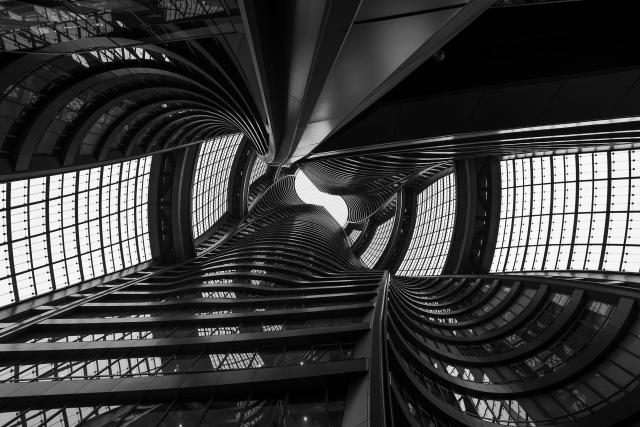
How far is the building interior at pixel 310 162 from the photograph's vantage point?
5.14 meters

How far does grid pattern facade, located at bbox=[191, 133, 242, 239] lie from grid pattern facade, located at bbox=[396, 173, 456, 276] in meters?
28.0

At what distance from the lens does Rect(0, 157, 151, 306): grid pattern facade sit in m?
19.4

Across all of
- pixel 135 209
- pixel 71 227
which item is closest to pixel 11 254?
pixel 71 227

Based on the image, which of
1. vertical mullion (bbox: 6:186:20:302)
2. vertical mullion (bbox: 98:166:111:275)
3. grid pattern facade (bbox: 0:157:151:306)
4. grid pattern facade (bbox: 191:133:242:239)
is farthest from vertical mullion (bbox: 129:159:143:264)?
vertical mullion (bbox: 6:186:20:302)

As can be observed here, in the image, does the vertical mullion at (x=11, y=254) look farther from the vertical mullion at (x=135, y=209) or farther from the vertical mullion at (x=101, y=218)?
the vertical mullion at (x=135, y=209)

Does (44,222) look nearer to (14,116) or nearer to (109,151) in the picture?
(109,151)

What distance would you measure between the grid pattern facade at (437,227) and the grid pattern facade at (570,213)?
275 inches

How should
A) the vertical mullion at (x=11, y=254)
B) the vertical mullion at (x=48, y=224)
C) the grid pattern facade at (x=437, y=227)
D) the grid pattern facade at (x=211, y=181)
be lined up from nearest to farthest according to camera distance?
the vertical mullion at (x=11, y=254)
the vertical mullion at (x=48, y=224)
the grid pattern facade at (x=211, y=181)
the grid pattern facade at (x=437, y=227)

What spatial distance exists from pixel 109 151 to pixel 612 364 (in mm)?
27636

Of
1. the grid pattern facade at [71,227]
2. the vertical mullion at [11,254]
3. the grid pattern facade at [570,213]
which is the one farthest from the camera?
the grid pattern facade at [570,213]

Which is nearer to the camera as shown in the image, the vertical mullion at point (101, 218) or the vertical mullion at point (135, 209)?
the vertical mullion at point (101, 218)

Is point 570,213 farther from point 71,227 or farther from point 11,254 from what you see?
point 11,254

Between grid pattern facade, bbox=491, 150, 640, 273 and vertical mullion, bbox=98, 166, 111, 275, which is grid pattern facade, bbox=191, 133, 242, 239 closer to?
vertical mullion, bbox=98, 166, 111, 275

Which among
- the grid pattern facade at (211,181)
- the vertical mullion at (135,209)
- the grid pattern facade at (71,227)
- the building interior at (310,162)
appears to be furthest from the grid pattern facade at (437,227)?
the grid pattern facade at (71,227)
